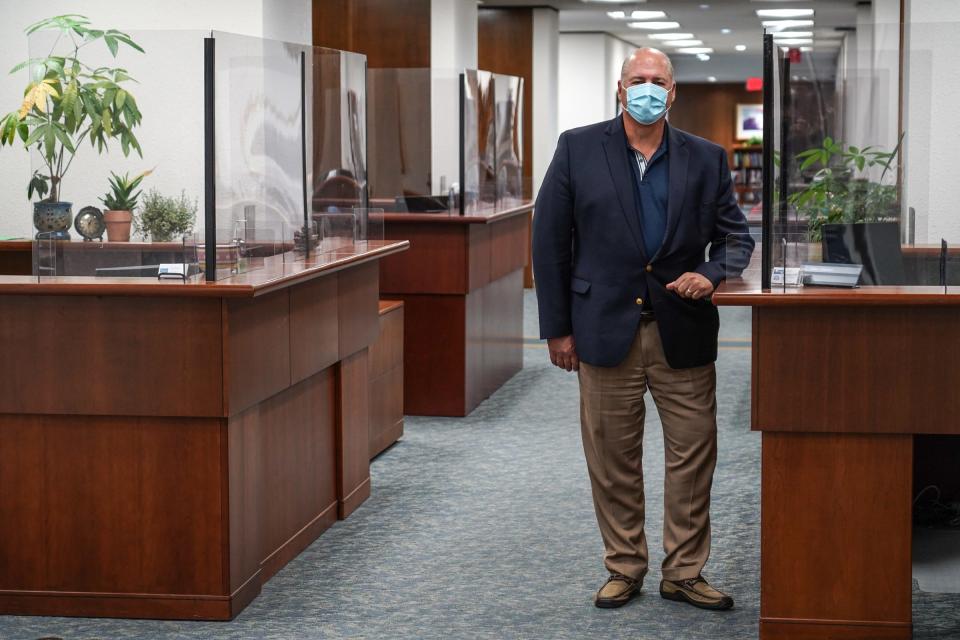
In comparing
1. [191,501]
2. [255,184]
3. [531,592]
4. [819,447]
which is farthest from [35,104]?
[819,447]

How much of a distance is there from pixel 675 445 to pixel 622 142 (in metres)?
0.87

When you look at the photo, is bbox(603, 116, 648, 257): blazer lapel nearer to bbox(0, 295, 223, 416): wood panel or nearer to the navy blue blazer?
the navy blue blazer

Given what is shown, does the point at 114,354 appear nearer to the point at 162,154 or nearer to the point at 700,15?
the point at 162,154

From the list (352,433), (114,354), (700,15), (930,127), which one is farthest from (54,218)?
(700,15)

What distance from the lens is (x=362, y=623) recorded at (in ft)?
12.1

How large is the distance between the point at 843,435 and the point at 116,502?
1980mm

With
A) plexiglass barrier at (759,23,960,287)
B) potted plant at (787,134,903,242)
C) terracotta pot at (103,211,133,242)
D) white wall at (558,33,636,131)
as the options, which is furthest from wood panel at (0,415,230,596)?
white wall at (558,33,636,131)

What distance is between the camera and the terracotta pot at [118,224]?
12.8 feet

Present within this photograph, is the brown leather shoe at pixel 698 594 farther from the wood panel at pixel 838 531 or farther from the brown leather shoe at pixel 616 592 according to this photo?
the wood panel at pixel 838 531

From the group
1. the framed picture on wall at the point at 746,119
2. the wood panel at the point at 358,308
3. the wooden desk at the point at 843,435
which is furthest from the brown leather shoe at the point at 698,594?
the framed picture on wall at the point at 746,119

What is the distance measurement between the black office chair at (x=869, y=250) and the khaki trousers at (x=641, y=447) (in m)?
0.49

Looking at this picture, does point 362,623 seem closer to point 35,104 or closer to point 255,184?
point 255,184

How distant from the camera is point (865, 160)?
3848mm

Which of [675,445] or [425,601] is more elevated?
[675,445]
